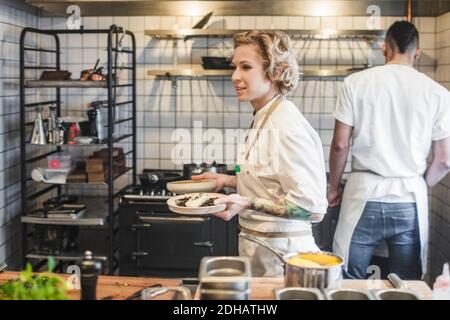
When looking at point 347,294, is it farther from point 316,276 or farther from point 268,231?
point 268,231

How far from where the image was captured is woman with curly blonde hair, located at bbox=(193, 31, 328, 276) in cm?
200

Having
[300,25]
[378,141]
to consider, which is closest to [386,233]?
[378,141]

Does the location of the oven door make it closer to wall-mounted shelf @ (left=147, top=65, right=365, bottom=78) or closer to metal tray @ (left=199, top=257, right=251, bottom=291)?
wall-mounted shelf @ (left=147, top=65, right=365, bottom=78)

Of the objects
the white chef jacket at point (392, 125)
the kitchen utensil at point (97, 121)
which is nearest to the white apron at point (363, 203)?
the white chef jacket at point (392, 125)

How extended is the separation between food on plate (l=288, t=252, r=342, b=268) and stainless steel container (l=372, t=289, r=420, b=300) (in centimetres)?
14

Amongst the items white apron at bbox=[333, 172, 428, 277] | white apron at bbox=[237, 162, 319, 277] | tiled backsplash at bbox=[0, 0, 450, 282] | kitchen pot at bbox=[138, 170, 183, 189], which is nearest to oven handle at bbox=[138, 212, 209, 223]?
kitchen pot at bbox=[138, 170, 183, 189]

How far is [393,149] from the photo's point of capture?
2832 millimetres

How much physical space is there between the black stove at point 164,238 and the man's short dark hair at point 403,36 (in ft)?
4.10

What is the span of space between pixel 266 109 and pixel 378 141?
86 cm

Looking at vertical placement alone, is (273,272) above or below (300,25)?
below
